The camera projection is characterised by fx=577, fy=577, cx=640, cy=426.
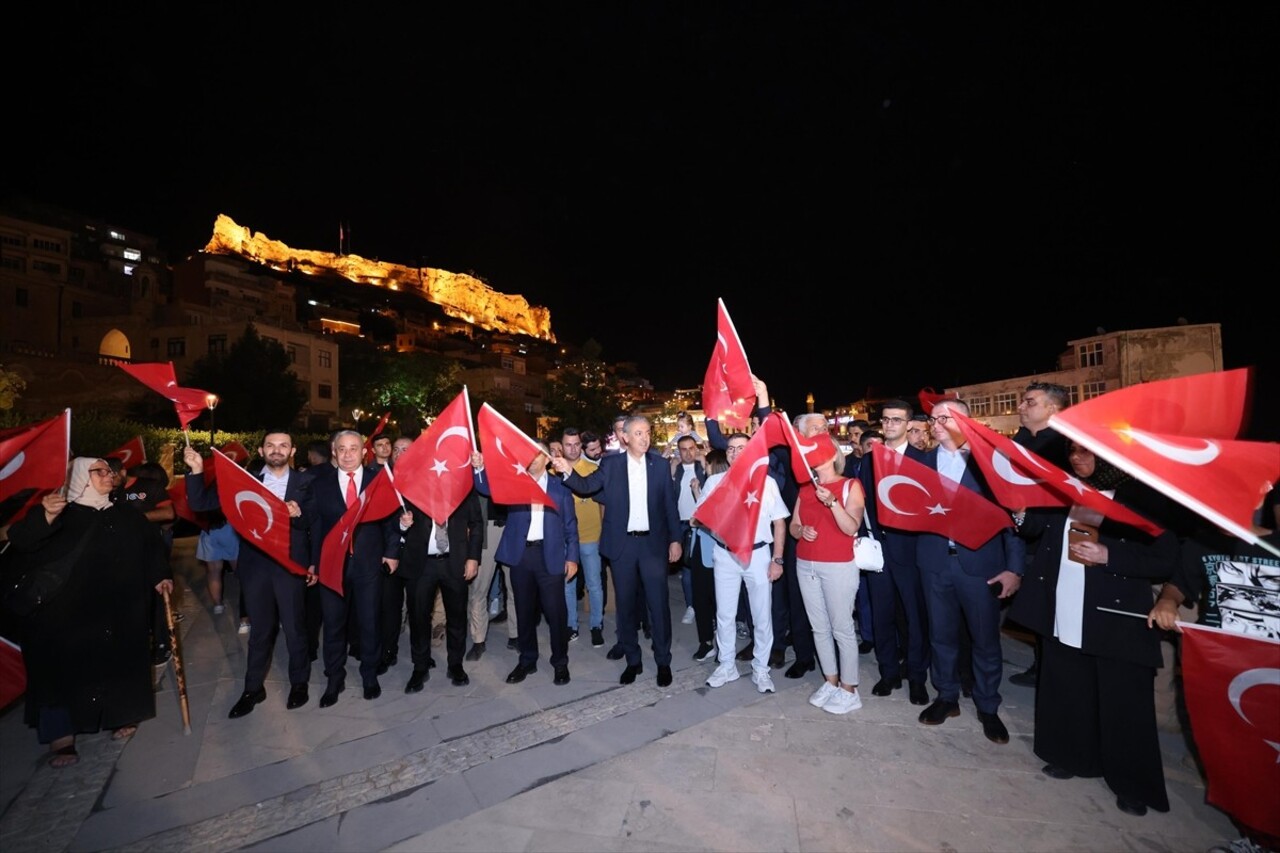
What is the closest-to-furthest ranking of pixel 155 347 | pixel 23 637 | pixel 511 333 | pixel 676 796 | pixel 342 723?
pixel 676 796, pixel 23 637, pixel 342 723, pixel 155 347, pixel 511 333

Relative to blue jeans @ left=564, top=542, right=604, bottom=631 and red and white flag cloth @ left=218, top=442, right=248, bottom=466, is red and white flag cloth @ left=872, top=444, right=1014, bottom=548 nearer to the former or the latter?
blue jeans @ left=564, top=542, right=604, bottom=631

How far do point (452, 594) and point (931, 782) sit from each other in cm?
427

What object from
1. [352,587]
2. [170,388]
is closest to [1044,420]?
[352,587]

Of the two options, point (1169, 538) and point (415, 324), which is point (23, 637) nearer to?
point (1169, 538)

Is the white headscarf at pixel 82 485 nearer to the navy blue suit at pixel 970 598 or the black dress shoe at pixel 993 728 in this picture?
the navy blue suit at pixel 970 598

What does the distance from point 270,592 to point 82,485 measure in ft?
5.26

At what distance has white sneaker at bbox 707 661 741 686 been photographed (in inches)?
210

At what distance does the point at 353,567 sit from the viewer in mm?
5402

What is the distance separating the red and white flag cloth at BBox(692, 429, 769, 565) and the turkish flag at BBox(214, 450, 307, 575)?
3.64 meters

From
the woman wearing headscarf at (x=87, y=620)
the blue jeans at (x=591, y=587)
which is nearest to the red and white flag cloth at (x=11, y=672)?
the woman wearing headscarf at (x=87, y=620)

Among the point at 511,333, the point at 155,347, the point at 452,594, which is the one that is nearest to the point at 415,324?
the point at 511,333

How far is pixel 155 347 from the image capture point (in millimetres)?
36562

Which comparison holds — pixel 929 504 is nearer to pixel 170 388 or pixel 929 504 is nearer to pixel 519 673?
pixel 519 673

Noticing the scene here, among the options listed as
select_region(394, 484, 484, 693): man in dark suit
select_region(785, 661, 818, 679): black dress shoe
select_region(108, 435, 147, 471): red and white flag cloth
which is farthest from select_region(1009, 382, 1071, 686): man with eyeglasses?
select_region(108, 435, 147, 471): red and white flag cloth
